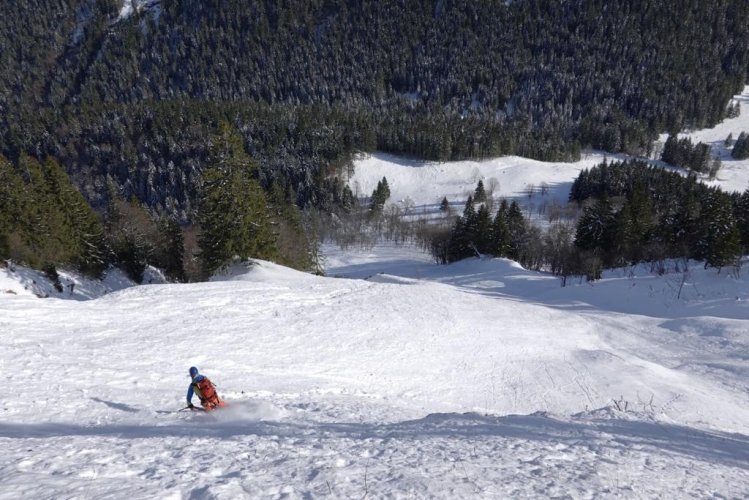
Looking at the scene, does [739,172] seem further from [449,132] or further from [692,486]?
[692,486]

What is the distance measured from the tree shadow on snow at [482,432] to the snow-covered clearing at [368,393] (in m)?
0.07

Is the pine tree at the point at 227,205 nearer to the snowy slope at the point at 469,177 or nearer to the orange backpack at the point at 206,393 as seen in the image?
the orange backpack at the point at 206,393

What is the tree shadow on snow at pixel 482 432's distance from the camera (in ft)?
25.7

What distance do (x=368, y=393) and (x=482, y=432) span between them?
5.15 m

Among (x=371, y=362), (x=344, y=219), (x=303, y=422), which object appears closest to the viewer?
(x=303, y=422)

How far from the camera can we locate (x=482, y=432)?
8625 millimetres

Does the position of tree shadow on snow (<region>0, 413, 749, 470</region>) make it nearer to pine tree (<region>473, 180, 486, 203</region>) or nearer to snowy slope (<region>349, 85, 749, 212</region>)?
pine tree (<region>473, 180, 486, 203</region>)

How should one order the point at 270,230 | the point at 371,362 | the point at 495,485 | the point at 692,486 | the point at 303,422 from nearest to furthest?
the point at 495,485 → the point at 692,486 → the point at 303,422 → the point at 371,362 → the point at 270,230

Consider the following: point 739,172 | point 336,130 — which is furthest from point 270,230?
point 739,172

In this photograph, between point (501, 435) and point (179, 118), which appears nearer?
point (501, 435)

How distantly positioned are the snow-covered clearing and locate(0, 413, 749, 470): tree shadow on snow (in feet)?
0.24

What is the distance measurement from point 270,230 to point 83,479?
29.1 meters

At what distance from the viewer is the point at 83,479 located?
5.22m

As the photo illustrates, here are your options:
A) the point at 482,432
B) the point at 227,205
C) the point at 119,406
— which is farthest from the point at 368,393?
the point at 227,205
